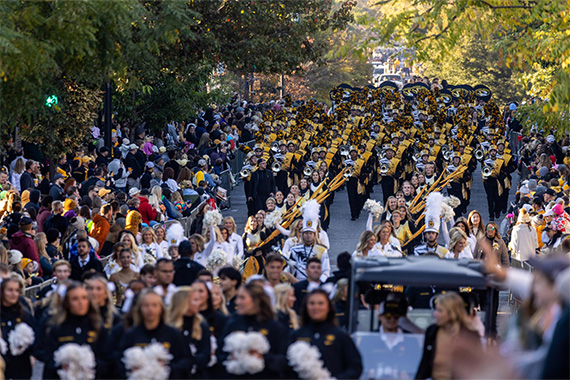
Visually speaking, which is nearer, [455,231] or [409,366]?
[409,366]

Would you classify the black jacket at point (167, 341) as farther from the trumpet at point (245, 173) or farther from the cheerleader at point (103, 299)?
the trumpet at point (245, 173)

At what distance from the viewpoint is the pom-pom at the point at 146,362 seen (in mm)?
7234

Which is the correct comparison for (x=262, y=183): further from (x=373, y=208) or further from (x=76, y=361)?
(x=76, y=361)

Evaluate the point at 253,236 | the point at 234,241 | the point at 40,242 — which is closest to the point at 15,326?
the point at 40,242

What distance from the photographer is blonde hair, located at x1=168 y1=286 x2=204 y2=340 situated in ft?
25.6

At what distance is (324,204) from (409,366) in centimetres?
1377

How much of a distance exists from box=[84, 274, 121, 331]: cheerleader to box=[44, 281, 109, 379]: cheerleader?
626mm

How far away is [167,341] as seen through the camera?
24.6ft

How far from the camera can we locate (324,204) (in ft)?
71.7

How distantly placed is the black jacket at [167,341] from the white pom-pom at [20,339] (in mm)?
1270

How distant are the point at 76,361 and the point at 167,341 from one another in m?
0.66

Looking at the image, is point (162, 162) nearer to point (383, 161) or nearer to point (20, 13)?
point (383, 161)

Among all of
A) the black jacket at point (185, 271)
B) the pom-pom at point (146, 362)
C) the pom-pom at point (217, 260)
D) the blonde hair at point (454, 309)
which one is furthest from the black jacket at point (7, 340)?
the pom-pom at point (217, 260)

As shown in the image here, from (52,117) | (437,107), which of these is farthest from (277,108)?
(52,117)
